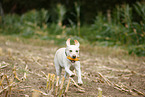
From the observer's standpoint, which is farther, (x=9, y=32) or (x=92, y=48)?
(x=9, y=32)

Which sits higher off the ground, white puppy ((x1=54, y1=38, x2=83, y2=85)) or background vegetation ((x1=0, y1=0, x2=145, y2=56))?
background vegetation ((x1=0, y1=0, x2=145, y2=56))

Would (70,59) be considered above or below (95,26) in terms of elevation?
below

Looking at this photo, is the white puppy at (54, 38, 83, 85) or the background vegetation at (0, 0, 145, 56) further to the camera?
the background vegetation at (0, 0, 145, 56)

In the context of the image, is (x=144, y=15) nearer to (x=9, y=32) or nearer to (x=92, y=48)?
(x=92, y=48)

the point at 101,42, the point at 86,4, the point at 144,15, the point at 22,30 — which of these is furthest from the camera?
the point at 86,4

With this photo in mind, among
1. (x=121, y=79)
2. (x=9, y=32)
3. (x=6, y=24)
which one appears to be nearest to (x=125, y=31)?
(x=121, y=79)

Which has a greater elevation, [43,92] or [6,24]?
[6,24]

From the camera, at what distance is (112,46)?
305 inches

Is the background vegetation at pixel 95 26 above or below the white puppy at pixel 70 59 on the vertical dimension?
above

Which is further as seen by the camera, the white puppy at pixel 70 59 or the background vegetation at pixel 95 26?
the background vegetation at pixel 95 26

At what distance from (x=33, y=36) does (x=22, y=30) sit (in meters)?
1.86

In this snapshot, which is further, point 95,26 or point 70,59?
point 95,26

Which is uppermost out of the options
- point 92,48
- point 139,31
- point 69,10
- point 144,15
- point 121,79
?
point 69,10

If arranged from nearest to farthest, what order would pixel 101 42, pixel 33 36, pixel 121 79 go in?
pixel 121 79
pixel 101 42
pixel 33 36
